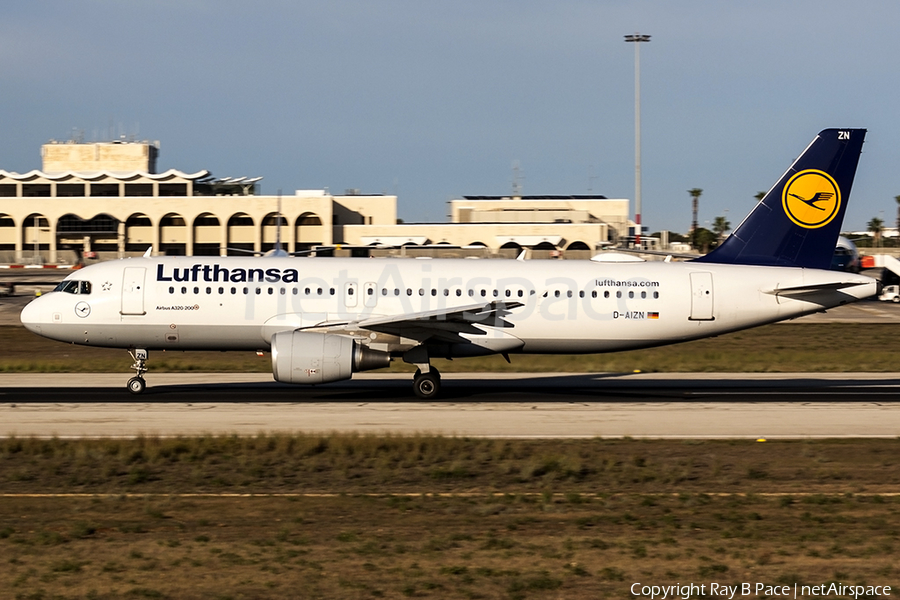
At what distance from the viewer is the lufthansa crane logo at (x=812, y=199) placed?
89.7ft

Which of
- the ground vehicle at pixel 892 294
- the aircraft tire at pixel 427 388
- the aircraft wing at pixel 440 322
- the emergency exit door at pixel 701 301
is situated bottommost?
the aircraft tire at pixel 427 388

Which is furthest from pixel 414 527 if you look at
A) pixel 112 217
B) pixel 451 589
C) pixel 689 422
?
pixel 112 217

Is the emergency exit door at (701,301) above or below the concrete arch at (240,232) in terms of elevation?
below

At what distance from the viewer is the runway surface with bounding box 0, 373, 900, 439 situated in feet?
67.6

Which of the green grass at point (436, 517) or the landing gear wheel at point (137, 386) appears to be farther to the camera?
the landing gear wheel at point (137, 386)

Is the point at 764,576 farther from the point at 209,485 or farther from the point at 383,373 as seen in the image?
the point at 383,373

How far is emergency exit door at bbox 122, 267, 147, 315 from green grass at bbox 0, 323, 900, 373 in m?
7.75

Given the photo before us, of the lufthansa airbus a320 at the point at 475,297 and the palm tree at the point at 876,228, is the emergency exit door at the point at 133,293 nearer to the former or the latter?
the lufthansa airbus a320 at the point at 475,297

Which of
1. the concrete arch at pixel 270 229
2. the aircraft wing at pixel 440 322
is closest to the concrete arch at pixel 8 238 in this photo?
the concrete arch at pixel 270 229

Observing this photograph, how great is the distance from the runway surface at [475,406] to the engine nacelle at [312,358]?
2.94ft

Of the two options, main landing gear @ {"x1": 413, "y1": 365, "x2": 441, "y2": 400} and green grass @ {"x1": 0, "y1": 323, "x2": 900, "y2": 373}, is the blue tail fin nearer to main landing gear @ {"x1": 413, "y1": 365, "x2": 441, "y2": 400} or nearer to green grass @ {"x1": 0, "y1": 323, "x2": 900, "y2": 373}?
green grass @ {"x1": 0, "y1": 323, "x2": 900, "y2": 373}

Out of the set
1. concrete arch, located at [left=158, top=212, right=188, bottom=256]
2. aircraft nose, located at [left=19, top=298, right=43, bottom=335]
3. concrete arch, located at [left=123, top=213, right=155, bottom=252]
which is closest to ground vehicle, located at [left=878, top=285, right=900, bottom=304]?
aircraft nose, located at [left=19, top=298, right=43, bottom=335]

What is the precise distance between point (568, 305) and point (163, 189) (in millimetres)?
109010

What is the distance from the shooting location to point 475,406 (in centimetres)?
2416
